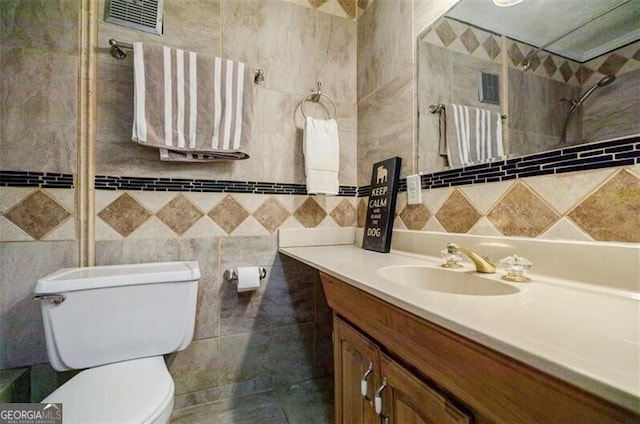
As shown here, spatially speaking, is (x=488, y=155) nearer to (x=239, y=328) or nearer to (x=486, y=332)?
(x=486, y=332)

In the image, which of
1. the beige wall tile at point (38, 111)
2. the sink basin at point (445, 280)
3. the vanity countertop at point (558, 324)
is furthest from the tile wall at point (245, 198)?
the vanity countertop at point (558, 324)

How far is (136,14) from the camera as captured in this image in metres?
1.19

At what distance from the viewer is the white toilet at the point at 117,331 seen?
30.5 inches

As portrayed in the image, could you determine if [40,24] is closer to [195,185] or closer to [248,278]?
[195,185]

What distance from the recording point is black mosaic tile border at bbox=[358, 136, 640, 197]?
608 millimetres

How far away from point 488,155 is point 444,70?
45cm

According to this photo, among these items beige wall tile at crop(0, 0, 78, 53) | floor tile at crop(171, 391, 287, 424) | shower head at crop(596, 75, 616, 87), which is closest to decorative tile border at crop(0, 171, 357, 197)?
beige wall tile at crop(0, 0, 78, 53)

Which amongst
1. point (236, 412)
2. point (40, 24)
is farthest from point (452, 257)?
point (40, 24)

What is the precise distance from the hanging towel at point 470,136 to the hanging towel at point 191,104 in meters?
0.88

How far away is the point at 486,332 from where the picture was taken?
37 centimetres

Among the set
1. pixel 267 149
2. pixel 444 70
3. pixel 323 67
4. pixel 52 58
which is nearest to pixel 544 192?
pixel 444 70

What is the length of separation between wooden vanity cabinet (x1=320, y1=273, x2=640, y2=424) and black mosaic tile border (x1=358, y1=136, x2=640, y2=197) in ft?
1.95

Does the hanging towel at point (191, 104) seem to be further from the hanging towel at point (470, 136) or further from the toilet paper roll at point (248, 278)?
the hanging towel at point (470, 136)

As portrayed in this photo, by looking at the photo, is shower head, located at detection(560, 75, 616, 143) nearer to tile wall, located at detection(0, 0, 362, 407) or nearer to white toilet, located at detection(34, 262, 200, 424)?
tile wall, located at detection(0, 0, 362, 407)
